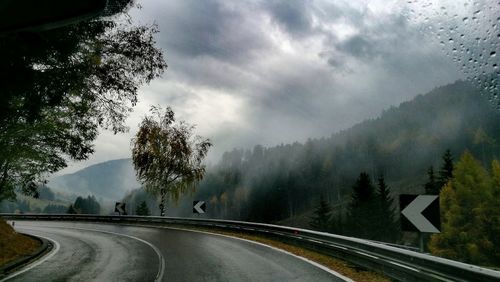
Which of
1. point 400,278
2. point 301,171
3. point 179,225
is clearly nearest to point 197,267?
point 400,278

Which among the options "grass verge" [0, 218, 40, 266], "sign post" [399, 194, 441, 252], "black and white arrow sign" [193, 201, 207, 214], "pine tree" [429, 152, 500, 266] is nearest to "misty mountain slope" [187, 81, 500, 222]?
"pine tree" [429, 152, 500, 266]

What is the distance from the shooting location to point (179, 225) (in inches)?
1131

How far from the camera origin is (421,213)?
8133 millimetres

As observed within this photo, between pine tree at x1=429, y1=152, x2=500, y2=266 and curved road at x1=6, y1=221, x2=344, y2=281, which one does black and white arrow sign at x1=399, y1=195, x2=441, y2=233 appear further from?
pine tree at x1=429, y1=152, x2=500, y2=266

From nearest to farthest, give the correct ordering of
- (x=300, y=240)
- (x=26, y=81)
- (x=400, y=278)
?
(x=400, y=278), (x=26, y=81), (x=300, y=240)

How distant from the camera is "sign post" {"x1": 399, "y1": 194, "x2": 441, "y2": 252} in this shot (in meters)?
8.02

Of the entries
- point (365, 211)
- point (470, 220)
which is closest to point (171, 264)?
point (470, 220)

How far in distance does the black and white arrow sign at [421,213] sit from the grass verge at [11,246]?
11.1 metres

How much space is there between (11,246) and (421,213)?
14.5m

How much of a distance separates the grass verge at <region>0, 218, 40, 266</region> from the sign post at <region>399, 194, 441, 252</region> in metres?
11.1

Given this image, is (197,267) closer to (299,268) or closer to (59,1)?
(299,268)

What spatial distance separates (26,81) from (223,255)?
764 centimetres

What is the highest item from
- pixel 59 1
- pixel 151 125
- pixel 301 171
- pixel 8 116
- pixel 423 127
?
pixel 423 127

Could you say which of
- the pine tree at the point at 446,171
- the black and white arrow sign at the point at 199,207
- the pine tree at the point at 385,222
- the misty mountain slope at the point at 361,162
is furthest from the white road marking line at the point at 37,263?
the misty mountain slope at the point at 361,162
